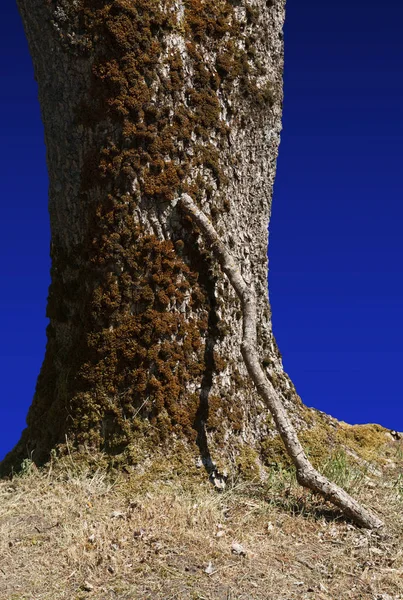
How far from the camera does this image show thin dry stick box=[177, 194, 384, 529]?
527cm

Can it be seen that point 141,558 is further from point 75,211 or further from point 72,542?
point 75,211

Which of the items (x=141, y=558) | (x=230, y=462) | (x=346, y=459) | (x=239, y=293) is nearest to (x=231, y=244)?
(x=239, y=293)

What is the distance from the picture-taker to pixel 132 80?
5.59 metres

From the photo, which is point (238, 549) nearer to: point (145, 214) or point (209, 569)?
point (209, 569)

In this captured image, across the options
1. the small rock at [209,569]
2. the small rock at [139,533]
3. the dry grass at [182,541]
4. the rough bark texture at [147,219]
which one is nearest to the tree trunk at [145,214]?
the rough bark texture at [147,219]

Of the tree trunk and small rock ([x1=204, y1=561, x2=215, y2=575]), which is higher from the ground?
the tree trunk

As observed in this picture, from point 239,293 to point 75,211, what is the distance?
1666 mm

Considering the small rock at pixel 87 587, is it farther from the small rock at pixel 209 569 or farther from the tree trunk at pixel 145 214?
the tree trunk at pixel 145 214

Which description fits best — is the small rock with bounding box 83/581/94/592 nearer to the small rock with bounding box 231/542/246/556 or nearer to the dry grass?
the dry grass

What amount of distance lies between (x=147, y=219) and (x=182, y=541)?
2574 millimetres

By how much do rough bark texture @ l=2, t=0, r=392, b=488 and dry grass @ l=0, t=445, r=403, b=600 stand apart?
13.3 inches

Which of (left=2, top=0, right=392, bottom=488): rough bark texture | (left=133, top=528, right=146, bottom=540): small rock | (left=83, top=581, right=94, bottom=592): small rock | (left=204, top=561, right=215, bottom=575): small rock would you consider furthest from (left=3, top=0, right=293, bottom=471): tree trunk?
(left=83, top=581, right=94, bottom=592): small rock

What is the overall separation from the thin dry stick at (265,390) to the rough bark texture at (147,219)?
0.13m

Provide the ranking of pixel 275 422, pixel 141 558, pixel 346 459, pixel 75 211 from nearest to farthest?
pixel 141 558, pixel 275 422, pixel 75 211, pixel 346 459
